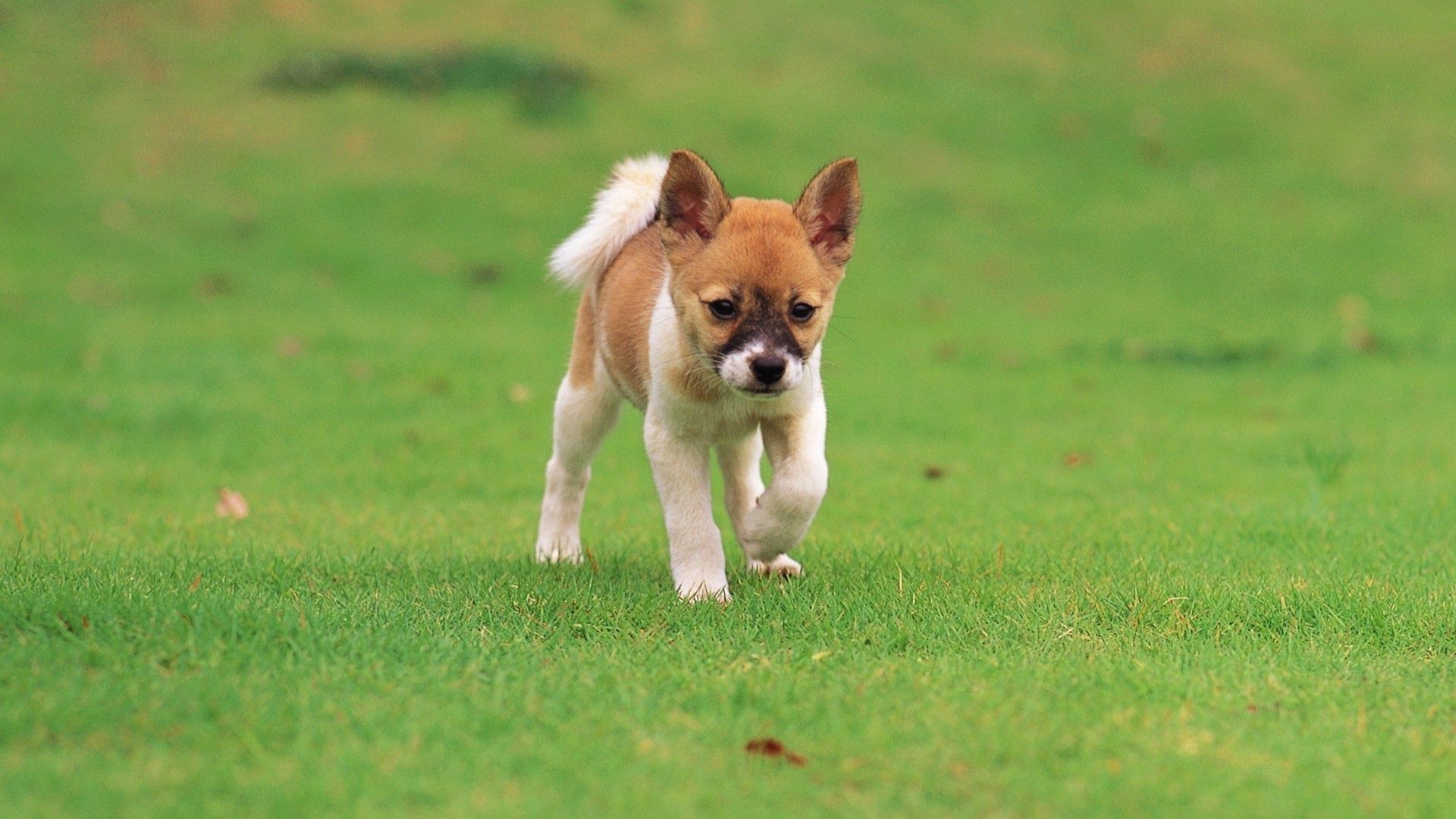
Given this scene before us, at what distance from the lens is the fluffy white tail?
6250 millimetres

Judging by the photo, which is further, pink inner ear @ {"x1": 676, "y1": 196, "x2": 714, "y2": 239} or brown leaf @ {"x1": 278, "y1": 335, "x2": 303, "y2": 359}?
brown leaf @ {"x1": 278, "y1": 335, "x2": 303, "y2": 359}

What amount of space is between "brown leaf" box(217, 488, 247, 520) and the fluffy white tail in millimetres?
2223

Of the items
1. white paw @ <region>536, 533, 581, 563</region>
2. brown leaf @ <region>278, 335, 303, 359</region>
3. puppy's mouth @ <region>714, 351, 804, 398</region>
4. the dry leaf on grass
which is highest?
puppy's mouth @ <region>714, 351, 804, 398</region>

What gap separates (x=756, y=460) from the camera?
6043mm

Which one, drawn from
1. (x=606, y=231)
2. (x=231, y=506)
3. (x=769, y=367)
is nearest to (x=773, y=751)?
(x=769, y=367)

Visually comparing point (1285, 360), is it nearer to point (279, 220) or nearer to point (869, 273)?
point (869, 273)

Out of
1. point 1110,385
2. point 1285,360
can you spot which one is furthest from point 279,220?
point 1285,360

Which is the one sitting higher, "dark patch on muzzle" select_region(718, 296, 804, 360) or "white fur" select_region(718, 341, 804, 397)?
"dark patch on muzzle" select_region(718, 296, 804, 360)

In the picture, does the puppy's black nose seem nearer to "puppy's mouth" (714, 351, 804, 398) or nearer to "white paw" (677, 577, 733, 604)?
"puppy's mouth" (714, 351, 804, 398)

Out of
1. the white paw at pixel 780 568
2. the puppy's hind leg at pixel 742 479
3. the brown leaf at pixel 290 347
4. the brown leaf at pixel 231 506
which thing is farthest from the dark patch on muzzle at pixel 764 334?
the brown leaf at pixel 290 347

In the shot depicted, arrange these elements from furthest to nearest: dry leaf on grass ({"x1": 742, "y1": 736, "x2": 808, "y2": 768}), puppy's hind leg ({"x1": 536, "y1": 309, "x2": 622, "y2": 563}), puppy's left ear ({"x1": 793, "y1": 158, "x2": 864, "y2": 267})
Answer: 1. puppy's hind leg ({"x1": 536, "y1": 309, "x2": 622, "y2": 563})
2. puppy's left ear ({"x1": 793, "y1": 158, "x2": 864, "y2": 267})
3. dry leaf on grass ({"x1": 742, "y1": 736, "x2": 808, "y2": 768})

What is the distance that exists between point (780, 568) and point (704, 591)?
1.94 ft

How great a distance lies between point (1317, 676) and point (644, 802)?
2116mm

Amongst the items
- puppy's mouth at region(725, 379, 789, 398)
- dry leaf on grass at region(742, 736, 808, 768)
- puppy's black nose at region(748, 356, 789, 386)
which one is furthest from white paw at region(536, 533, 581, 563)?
dry leaf on grass at region(742, 736, 808, 768)
